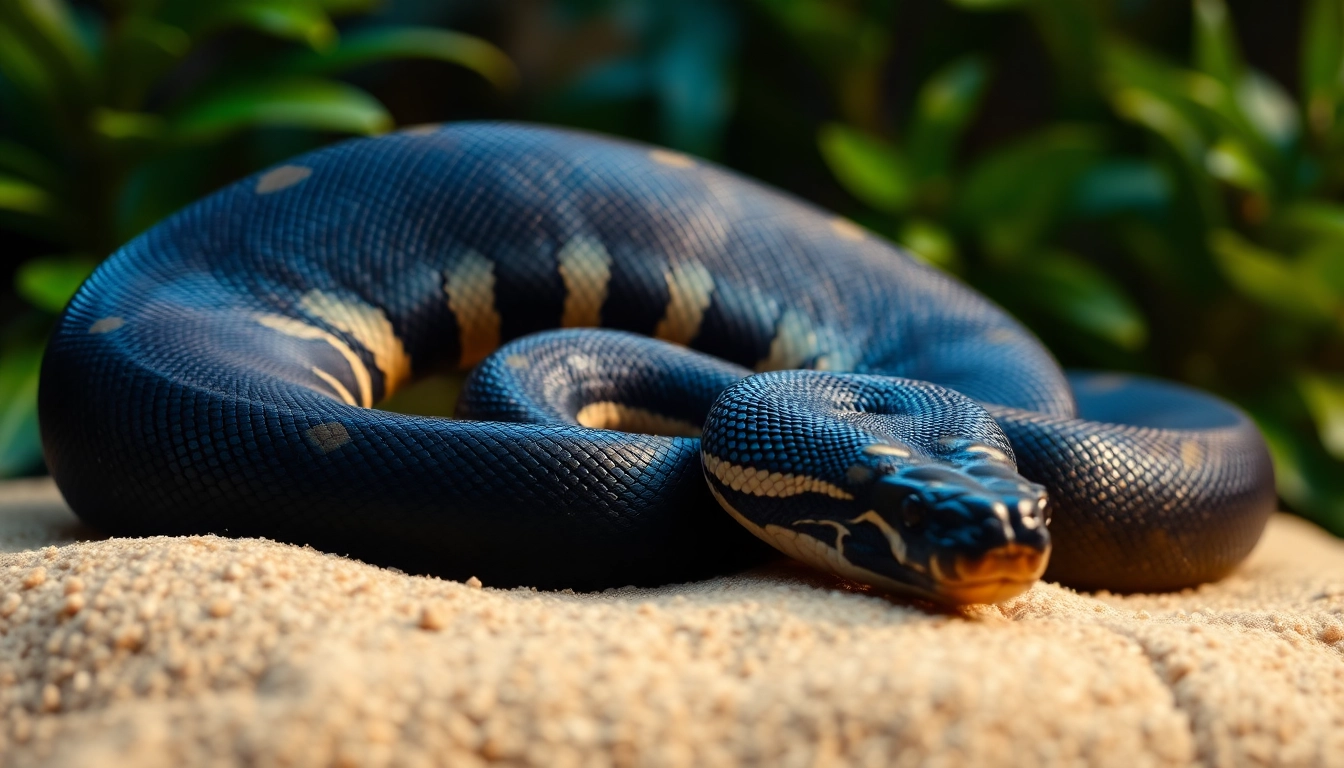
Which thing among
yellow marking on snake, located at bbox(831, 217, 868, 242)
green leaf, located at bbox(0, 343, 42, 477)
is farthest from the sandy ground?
green leaf, located at bbox(0, 343, 42, 477)

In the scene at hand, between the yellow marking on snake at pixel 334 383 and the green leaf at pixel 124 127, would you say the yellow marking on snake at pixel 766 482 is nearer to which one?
the yellow marking on snake at pixel 334 383

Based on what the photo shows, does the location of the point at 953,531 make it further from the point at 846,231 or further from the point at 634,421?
the point at 846,231

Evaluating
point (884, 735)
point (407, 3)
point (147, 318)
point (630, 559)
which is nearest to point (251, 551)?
point (630, 559)

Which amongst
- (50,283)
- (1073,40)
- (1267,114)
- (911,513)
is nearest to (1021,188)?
(1073,40)

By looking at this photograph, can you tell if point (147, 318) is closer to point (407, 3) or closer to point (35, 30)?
point (35, 30)

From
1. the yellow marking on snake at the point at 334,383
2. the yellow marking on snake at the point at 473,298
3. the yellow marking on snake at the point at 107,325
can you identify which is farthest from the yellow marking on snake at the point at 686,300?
the yellow marking on snake at the point at 107,325
